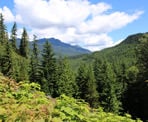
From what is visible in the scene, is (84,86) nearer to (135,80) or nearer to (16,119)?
(135,80)

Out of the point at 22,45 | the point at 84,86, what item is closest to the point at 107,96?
the point at 84,86

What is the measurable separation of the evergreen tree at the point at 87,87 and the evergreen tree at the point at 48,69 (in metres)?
6.56

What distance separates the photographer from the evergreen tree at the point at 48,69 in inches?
2717

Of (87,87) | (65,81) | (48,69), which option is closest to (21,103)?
(65,81)

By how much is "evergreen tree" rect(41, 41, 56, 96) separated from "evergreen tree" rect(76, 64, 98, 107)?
6.56m

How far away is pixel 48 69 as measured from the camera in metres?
71.0

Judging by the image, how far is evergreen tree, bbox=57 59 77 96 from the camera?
6794cm

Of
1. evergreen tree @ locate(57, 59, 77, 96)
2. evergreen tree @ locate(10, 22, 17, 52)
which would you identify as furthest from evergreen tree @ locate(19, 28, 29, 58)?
evergreen tree @ locate(57, 59, 77, 96)

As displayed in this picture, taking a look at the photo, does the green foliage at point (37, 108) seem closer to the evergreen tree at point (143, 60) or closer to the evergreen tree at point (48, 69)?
the evergreen tree at point (48, 69)

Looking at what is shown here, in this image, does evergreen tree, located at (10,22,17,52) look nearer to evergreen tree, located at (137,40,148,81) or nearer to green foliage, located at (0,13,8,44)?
green foliage, located at (0,13,8,44)

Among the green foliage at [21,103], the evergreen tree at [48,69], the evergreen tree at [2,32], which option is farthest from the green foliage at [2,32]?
the green foliage at [21,103]

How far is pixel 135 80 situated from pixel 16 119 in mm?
71275

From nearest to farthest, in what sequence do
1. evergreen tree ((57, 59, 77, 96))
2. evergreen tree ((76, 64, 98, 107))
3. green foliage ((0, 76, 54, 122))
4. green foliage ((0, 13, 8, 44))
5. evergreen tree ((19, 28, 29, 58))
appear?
green foliage ((0, 76, 54, 122)), evergreen tree ((57, 59, 77, 96)), evergreen tree ((76, 64, 98, 107)), green foliage ((0, 13, 8, 44)), evergreen tree ((19, 28, 29, 58))

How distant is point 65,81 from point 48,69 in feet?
14.3
